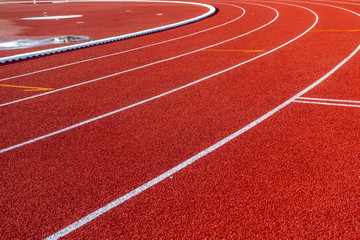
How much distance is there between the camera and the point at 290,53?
1109cm

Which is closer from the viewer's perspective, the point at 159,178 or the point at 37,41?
the point at 159,178

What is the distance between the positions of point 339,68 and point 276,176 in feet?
17.9

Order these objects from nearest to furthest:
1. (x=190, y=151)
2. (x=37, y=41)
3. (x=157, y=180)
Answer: (x=157, y=180), (x=190, y=151), (x=37, y=41)

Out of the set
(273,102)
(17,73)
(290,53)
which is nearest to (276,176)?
(273,102)

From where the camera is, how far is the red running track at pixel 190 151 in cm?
396

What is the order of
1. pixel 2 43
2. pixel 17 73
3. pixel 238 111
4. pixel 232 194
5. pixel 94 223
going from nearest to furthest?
1. pixel 94 223
2. pixel 232 194
3. pixel 238 111
4. pixel 17 73
5. pixel 2 43

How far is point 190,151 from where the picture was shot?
547 centimetres

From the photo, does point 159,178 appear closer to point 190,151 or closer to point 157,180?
point 157,180

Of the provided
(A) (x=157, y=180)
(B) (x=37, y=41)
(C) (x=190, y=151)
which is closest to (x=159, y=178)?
(A) (x=157, y=180)

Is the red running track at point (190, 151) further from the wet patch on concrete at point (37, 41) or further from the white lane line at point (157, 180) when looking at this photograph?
the wet patch on concrete at point (37, 41)

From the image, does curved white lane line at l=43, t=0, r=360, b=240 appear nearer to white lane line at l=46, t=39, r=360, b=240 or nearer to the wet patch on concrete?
white lane line at l=46, t=39, r=360, b=240

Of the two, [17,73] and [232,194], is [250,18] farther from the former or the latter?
[232,194]

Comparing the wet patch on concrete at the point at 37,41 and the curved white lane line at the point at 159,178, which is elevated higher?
the curved white lane line at the point at 159,178

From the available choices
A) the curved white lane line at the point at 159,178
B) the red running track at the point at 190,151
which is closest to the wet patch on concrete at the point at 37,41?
the red running track at the point at 190,151
